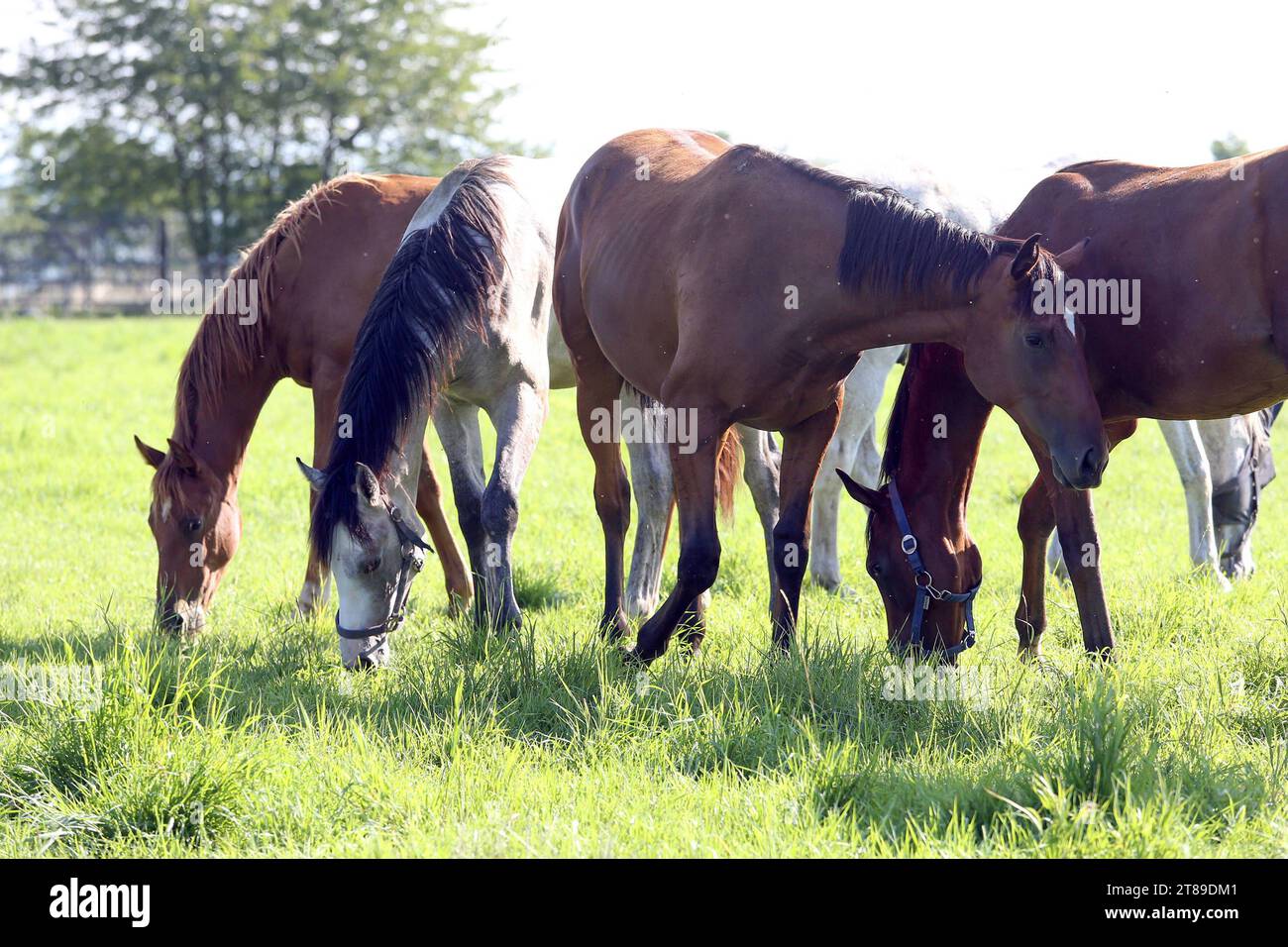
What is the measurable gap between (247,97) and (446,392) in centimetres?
3172

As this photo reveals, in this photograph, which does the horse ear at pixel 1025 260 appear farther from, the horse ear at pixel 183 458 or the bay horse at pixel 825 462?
the horse ear at pixel 183 458

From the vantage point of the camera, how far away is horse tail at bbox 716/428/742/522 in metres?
6.23

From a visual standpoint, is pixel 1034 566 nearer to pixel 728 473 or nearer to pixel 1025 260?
pixel 1025 260

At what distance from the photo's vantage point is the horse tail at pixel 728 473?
6.23 metres

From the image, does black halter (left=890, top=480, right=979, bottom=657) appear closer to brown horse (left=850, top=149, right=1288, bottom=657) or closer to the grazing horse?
brown horse (left=850, top=149, right=1288, bottom=657)

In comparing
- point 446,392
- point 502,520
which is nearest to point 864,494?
point 502,520

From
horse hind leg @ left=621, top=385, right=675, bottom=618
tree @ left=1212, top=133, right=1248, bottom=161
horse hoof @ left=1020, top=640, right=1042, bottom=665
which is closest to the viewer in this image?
horse hoof @ left=1020, top=640, right=1042, bottom=665

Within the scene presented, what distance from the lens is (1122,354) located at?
429 centimetres

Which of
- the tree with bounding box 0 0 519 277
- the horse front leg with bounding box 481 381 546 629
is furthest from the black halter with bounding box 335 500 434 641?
the tree with bounding box 0 0 519 277

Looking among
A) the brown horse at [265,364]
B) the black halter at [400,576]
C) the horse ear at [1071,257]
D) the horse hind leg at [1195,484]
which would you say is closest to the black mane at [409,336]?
the black halter at [400,576]

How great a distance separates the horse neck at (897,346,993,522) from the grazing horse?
1658 millimetres
